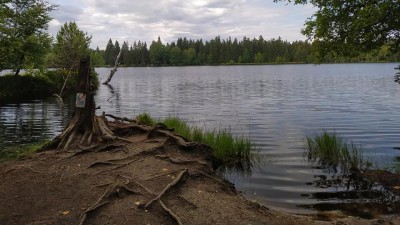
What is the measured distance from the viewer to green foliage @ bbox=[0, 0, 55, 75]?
3992 centimetres

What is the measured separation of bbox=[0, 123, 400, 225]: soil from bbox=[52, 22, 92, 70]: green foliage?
45831 millimetres

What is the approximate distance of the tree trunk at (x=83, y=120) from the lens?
12.9 metres

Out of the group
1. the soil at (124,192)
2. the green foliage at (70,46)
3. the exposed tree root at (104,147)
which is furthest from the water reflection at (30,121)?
the green foliage at (70,46)

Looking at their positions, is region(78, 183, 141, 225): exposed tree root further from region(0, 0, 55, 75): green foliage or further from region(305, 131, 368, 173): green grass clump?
region(0, 0, 55, 75): green foliage

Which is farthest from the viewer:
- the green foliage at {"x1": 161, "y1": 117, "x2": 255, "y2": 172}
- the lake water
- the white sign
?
the green foliage at {"x1": 161, "y1": 117, "x2": 255, "y2": 172}

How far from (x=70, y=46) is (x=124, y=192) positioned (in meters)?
Answer: 56.5

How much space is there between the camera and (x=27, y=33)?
143 ft

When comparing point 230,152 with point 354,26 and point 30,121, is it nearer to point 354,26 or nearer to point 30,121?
point 354,26

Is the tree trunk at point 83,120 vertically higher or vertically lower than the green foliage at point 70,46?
lower

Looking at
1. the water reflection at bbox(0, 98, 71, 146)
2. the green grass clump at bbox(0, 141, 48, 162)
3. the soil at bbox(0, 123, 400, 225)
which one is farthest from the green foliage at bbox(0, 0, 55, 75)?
the soil at bbox(0, 123, 400, 225)

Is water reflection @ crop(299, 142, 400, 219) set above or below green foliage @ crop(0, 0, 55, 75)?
below

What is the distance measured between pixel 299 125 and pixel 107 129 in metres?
13.5

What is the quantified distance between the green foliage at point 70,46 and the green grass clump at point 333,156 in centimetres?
4536

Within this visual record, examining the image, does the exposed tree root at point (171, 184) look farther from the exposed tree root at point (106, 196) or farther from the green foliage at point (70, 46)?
the green foliage at point (70, 46)
